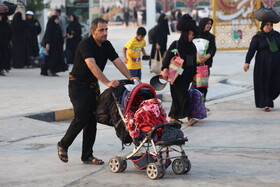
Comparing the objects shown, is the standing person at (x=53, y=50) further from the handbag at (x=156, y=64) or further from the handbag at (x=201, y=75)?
the handbag at (x=201, y=75)

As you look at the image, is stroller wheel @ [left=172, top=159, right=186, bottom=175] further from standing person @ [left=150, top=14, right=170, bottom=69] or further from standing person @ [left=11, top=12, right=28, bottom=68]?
standing person @ [left=11, top=12, right=28, bottom=68]

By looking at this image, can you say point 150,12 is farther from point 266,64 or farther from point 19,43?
point 266,64

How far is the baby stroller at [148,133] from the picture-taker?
24.9 feet

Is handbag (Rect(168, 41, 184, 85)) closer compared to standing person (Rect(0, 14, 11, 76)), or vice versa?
handbag (Rect(168, 41, 184, 85))

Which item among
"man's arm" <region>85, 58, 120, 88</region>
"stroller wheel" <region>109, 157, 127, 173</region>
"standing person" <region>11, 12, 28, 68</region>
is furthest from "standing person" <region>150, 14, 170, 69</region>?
"stroller wheel" <region>109, 157, 127, 173</region>

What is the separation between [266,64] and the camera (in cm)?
1286

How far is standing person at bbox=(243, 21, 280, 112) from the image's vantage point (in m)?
12.7

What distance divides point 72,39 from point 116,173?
13920 millimetres

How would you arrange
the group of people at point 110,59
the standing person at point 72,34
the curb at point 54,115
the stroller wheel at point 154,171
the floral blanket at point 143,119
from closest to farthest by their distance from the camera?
the stroller wheel at point 154,171 → the floral blanket at point 143,119 → the group of people at point 110,59 → the curb at point 54,115 → the standing person at point 72,34

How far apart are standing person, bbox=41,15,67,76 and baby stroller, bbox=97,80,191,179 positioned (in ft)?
35.2

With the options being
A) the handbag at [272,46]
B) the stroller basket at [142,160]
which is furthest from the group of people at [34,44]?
the stroller basket at [142,160]

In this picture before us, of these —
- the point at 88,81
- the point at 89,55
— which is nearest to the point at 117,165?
the point at 88,81

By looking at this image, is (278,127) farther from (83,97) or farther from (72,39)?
(72,39)

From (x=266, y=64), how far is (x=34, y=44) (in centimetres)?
1003
